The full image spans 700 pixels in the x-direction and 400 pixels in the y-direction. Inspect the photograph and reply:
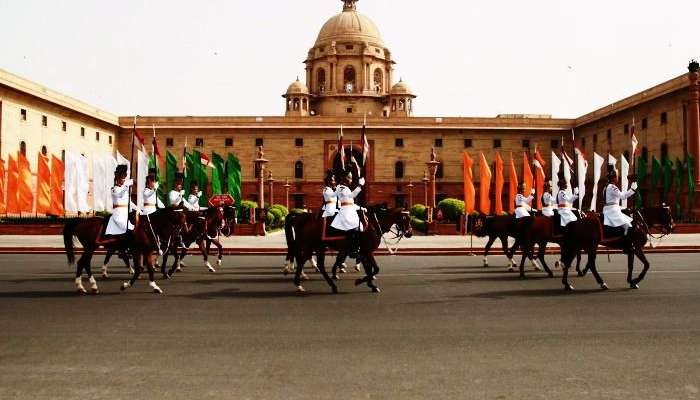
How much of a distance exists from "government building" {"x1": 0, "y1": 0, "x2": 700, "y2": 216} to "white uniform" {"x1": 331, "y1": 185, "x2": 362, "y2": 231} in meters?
45.1

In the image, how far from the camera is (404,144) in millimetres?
70438

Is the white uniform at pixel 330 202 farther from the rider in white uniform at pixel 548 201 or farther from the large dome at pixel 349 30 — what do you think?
the large dome at pixel 349 30

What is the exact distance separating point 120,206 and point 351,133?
190 ft

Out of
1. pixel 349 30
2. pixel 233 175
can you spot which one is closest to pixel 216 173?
pixel 233 175

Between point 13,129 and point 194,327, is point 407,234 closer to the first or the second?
point 194,327

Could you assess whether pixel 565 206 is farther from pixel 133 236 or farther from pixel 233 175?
pixel 233 175

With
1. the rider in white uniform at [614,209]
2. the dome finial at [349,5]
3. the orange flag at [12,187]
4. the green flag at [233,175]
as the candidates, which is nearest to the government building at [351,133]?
the dome finial at [349,5]

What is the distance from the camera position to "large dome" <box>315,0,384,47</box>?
3369 inches

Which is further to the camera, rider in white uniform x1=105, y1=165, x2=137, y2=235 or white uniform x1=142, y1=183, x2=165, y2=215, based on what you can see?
white uniform x1=142, y1=183, x2=165, y2=215

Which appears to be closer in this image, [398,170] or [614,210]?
[614,210]

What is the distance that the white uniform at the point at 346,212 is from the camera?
1224 centimetres

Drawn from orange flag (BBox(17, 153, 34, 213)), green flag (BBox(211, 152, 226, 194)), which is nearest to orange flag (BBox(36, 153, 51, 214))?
orange flag (BBox(17, 153, 34, 213))

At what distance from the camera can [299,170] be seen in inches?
2771

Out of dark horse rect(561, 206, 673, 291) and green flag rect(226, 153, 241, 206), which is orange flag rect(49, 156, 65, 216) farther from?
dark horse rect(561, 206, 673, 291)
